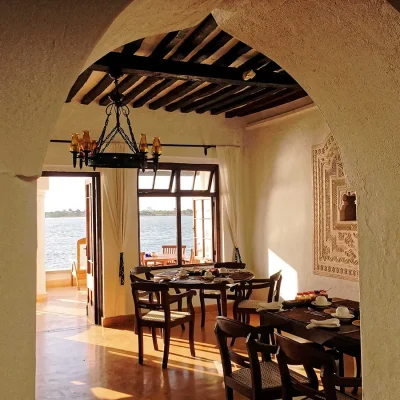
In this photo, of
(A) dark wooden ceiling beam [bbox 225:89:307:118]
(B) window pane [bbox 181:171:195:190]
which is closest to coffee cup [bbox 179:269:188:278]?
(B) window pane [bbox 181:171:195:190]

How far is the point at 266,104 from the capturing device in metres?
6.79

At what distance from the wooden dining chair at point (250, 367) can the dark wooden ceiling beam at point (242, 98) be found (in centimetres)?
362

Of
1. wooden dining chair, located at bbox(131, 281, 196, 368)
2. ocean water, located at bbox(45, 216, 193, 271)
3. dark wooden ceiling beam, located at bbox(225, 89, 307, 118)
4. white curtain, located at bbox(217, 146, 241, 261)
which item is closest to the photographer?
wooden dining chair, located at bbox(131, 281, 196, 368)

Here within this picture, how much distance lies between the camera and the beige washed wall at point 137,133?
21.4 feet

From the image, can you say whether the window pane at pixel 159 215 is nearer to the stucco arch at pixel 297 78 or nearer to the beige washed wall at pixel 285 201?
the beige washed wall at pixel 285 201

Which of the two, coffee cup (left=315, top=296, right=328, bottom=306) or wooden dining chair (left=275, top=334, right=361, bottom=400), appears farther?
coffee cup (left=315, top=296, right=328, bottom=306)

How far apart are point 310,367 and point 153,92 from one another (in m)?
4.47

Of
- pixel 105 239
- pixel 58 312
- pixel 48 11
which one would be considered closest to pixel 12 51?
pixel 48 11

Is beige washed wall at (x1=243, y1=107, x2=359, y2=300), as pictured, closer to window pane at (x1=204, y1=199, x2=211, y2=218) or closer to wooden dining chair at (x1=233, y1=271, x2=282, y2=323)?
window pane at (x1=204, y1=199, x2=211, y2=218)

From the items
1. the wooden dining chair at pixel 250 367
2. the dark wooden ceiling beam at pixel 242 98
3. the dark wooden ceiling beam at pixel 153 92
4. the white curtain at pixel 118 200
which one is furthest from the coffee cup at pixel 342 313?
the white curtain at pixel 118 200

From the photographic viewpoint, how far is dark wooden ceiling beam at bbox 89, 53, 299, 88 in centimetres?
412

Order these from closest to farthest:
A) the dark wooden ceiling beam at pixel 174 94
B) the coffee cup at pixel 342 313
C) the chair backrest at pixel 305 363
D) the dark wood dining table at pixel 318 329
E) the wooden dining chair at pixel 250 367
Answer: the chair backrest at pixel 305 363 < the wooden dining chair at pixel 250 367 < the dark wood dining table at pixel 318 329 < the coffee cup at pixel 342 313 < the dark wooden ceiling beam at pixel 174 94

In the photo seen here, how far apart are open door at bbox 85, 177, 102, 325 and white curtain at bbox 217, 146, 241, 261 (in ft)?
6.77

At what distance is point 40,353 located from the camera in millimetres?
5211
